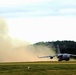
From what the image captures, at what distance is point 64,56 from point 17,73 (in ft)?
285

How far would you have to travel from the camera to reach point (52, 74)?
66.8 metres

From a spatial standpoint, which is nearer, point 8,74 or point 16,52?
point 8,74

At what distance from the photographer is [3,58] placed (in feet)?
598

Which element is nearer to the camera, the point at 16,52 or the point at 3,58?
the point at 3,58

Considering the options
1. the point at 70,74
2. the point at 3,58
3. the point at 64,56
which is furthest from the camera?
the point at 3,58

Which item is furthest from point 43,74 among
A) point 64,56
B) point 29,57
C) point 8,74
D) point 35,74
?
point 29,57

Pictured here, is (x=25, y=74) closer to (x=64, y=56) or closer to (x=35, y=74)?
(x=35, y=74)

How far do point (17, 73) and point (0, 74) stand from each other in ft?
10.7

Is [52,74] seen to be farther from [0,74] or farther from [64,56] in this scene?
[64,56]

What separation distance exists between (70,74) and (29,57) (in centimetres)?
13260

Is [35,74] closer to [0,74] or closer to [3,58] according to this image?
[0,74]

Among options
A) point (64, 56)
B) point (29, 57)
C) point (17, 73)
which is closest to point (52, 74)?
point (17, 73)

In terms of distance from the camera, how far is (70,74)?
66125 mm

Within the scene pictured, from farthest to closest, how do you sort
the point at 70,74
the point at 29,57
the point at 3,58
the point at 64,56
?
1. the point at 29,57
2. the point at 3,58
3. the point at 64,56
4. the point at 70,74
